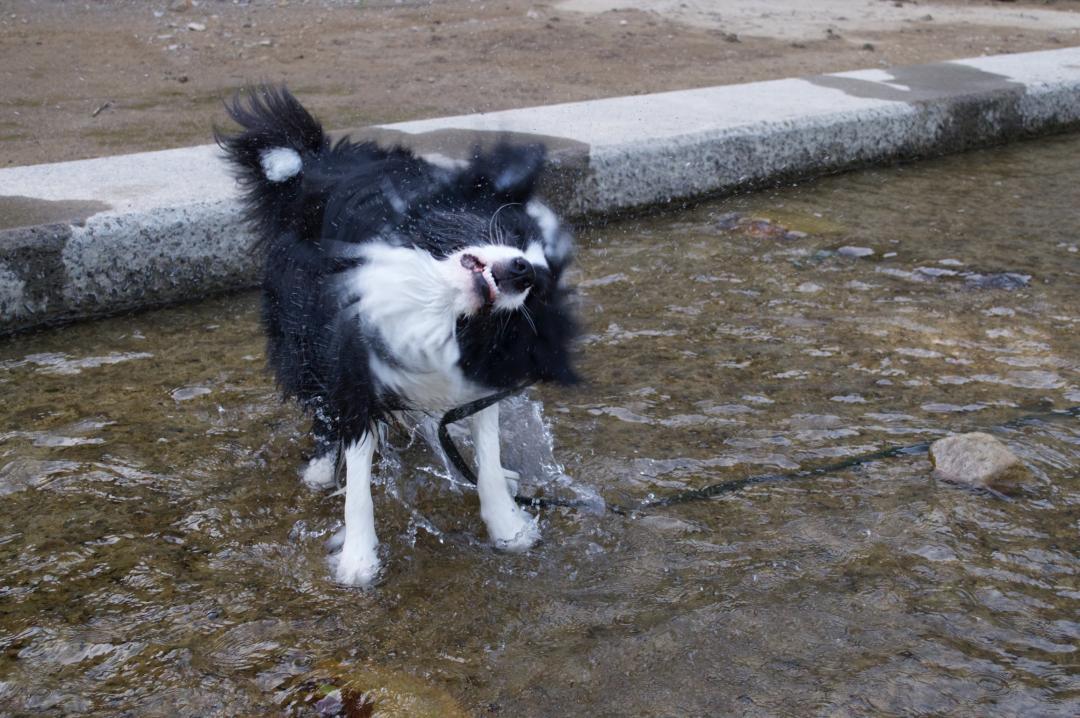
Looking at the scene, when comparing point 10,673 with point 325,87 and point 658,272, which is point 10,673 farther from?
point 325,87

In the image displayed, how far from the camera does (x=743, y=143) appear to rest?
4980 millimetres

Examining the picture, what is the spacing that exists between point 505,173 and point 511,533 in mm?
919

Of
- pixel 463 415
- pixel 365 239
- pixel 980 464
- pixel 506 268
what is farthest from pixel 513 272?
pixel 980 464

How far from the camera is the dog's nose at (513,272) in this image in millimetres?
2031

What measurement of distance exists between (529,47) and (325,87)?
70.9 inches

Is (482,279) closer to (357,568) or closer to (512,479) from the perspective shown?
(357,568)

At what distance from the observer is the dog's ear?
2.30 metres

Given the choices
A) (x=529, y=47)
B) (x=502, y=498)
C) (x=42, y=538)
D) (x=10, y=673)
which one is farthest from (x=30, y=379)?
(x=529, y=47)

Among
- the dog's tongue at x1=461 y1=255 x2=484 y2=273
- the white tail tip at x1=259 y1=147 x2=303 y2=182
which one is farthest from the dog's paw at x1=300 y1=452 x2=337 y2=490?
the dog's tongue at x1=461 y1=255 x2=484 y2=273

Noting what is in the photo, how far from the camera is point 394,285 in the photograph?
211 centimetres

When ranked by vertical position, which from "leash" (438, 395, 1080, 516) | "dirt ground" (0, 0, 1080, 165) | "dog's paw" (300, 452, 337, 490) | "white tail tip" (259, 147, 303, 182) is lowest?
"leash" (438, 395, 1080, 516)

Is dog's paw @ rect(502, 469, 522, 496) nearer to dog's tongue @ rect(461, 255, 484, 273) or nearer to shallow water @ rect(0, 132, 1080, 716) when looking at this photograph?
shallow water @ rect(0, 132, 1080, 716)

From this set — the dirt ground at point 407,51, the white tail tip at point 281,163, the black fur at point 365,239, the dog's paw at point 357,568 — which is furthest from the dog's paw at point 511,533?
the dirt ground at point 407,51

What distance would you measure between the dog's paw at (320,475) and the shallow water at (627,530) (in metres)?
0.07
